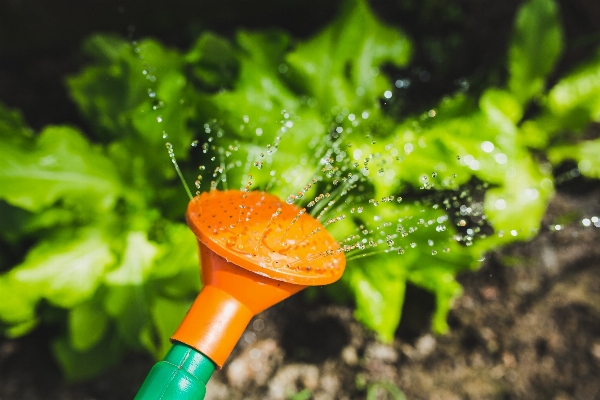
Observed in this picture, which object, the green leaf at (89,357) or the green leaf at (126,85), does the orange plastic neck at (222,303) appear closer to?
the green leaf at (126,85)

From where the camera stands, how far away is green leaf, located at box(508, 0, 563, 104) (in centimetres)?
127

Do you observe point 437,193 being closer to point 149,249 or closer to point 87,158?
point 149,249

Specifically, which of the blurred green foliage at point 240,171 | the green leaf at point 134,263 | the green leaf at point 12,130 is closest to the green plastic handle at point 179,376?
the blurred green foliage at point 240,171

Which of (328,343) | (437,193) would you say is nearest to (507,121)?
(437,193)

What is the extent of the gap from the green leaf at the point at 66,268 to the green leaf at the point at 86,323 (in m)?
0.03

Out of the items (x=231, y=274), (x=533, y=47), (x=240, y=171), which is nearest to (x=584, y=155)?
(x=533, y=47)

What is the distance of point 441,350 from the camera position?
139 centimetres

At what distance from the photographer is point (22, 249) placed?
4.35ft

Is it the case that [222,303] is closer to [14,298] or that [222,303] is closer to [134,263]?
[134,263]

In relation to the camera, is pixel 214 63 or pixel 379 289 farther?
pixel 214 63

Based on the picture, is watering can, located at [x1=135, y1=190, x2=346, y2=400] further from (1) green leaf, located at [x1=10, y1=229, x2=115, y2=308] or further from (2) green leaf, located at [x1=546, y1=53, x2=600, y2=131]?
(2) green leaf, located at [x1=546, y1=53, x2=600, y2=131]

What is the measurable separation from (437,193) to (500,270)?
530mm

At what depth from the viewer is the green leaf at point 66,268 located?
40.9 inches

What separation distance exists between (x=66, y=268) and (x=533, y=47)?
135cm
